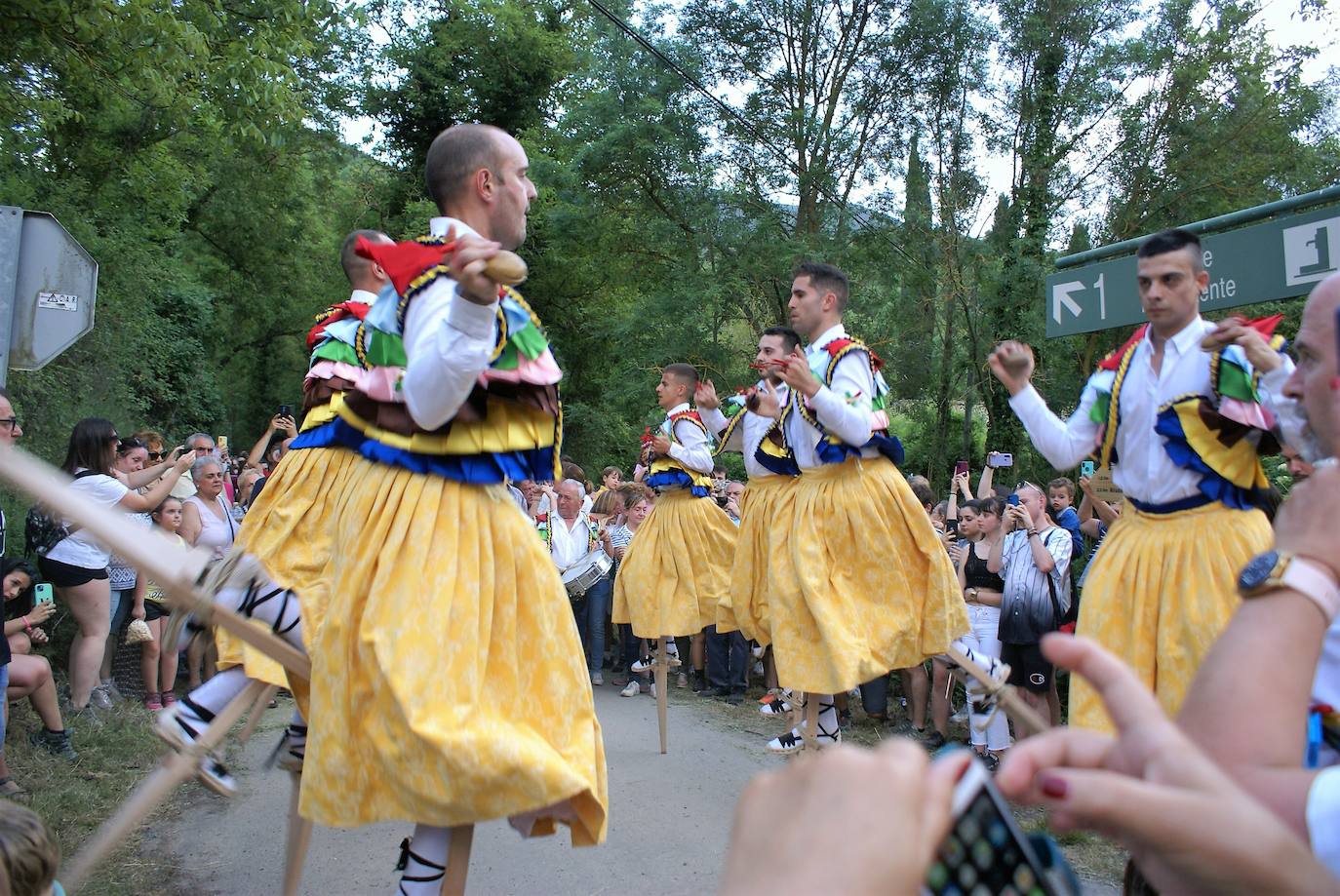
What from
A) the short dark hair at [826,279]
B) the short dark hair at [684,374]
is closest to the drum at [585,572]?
the short dark hair at [684,374]

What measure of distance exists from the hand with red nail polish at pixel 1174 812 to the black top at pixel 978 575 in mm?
5816

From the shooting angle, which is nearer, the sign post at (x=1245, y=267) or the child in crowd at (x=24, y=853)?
the child in crowd at (x=24, y=853)

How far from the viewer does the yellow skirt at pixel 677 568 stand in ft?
22.6

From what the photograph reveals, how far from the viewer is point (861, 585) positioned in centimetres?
506


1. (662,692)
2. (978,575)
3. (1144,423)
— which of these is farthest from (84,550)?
(1144,423)

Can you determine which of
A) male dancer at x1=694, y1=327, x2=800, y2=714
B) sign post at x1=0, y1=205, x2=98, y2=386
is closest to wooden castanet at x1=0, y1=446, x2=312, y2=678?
male dancer at x1=694, y1=327, x2=800, y2=714

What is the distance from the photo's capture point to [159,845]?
4414 mm

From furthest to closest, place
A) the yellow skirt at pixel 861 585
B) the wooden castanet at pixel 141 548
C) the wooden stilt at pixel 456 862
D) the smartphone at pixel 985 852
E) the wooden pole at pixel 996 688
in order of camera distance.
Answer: the yellow skirt at pixel 861 585 < the wooden pole at pixel 996 688 < the wooden stilt at pixel 456 862 < the wooden castanet at pixel 141 548 < the smartphone at pixel 985 852

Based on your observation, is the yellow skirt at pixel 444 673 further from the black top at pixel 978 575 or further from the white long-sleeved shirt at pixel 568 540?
the white long-sleeved shirt at pixel 568 540

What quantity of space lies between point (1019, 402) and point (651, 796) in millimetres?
2941

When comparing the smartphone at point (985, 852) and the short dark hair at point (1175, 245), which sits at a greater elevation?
the short dark hair at point (1175, 245)

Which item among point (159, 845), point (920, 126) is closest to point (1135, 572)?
point (159, 845)

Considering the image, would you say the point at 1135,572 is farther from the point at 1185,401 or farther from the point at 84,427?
the point at 84,427

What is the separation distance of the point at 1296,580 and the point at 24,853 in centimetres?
250
